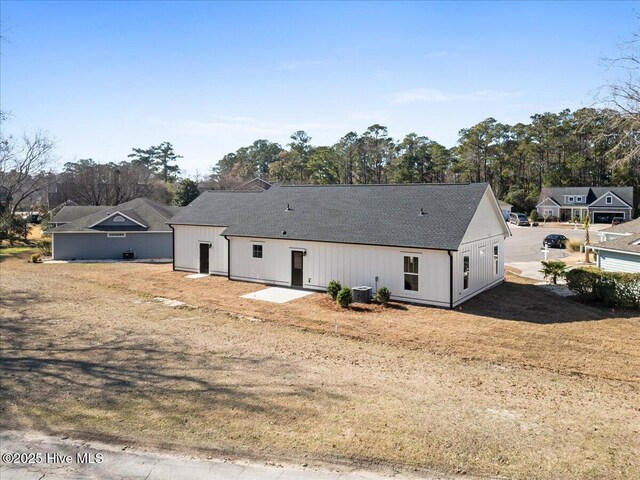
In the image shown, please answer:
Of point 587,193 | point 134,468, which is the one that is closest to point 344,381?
point 134,468

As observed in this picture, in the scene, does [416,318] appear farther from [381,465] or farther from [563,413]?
[381,465]

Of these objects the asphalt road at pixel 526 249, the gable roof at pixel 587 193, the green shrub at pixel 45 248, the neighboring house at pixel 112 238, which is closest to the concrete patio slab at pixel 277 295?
the neighboring house at pixel 112 238

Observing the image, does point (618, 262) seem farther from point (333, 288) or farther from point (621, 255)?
point (333, 288)

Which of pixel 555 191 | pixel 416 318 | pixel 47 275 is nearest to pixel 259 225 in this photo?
pixel 416 318

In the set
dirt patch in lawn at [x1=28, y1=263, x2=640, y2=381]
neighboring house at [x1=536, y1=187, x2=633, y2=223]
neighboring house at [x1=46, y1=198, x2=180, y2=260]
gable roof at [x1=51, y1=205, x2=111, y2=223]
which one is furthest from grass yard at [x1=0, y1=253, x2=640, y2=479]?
neighboring house at [x1=536, y1=187, x2=633, y2=223]

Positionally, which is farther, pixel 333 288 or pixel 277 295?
pixel 277 295

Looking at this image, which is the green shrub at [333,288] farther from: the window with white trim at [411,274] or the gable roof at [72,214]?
the gable roof at [72,214]
